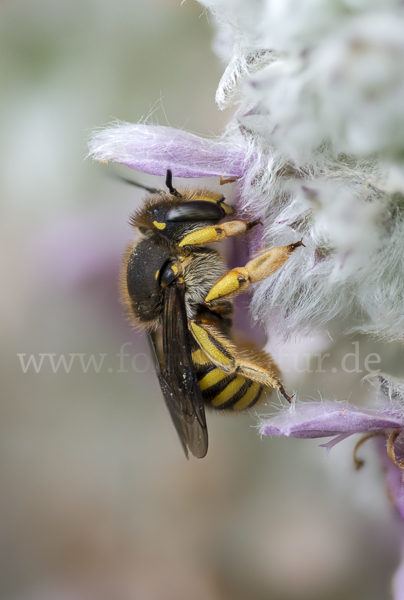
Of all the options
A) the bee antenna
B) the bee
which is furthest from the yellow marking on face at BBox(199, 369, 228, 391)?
the bee antenna

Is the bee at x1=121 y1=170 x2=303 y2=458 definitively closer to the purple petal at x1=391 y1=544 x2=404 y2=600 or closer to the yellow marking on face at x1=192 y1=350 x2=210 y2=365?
the yellow marking on face at x1=192 y1=350 x2=210 y2=365

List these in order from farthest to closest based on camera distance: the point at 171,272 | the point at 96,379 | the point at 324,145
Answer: the point at 96,379 < the point at 171,272 < the point at 324,145

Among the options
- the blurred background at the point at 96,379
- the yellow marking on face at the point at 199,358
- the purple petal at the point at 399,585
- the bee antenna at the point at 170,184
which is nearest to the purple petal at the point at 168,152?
the bee antenna at the point at 170,184

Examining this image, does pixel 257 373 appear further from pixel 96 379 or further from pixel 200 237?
pixel 96 379

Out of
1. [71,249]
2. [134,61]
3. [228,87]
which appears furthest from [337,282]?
[134,61]

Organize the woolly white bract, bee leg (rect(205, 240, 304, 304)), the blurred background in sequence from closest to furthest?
the woolly white bract, bee leg (rect(205, 240, 304, 304)), the blurred background

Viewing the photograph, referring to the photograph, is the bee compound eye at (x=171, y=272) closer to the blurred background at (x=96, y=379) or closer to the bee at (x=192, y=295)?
the bee at (x=192, y=295)

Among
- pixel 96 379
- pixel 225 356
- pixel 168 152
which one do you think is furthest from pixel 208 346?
pixel 96 379
